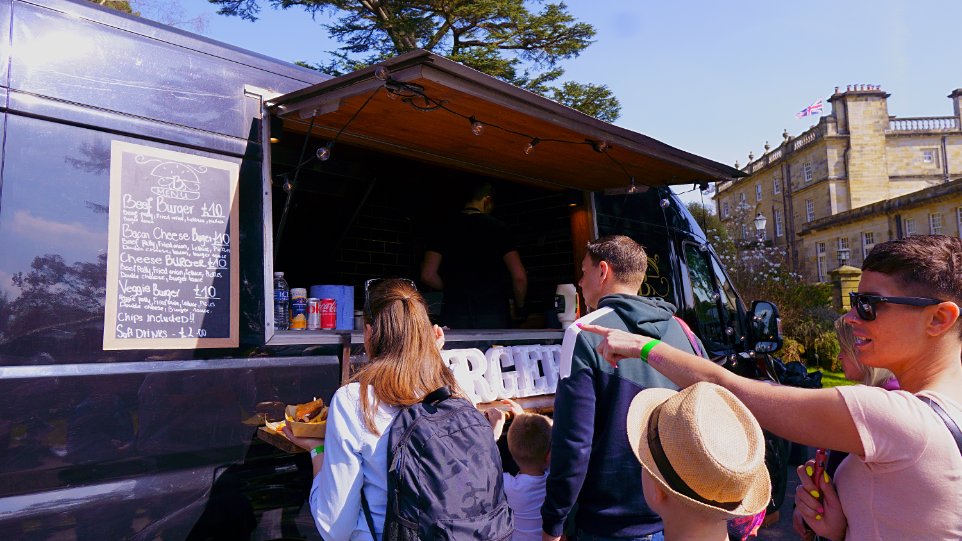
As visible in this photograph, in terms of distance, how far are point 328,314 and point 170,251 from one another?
1.07m

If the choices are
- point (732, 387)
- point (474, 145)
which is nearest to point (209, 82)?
point (474, 145)

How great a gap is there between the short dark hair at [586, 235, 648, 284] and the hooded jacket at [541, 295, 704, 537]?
31 centimetres

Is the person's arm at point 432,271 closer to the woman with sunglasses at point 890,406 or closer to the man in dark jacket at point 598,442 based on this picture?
the man in dark jacket at point 598,442

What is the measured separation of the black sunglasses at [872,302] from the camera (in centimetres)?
166

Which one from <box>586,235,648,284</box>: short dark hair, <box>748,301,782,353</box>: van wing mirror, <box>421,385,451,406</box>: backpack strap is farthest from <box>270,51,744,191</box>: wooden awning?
<box>421,385,451,406</box>: backpack strap

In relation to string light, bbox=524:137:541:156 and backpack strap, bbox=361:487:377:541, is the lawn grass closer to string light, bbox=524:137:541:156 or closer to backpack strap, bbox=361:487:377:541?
string light, bbox=524:137:541:156

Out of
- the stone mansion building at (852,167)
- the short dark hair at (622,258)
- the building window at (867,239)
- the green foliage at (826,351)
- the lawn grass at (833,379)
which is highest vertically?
the stone mansion building at (852,167)

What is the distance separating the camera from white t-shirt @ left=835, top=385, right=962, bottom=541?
1481 millimetres

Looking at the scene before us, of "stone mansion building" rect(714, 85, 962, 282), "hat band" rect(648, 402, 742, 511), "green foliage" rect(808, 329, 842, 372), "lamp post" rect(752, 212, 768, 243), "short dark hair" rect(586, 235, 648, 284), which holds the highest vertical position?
"stone mansion building" rect(714, 85, 962, 282)

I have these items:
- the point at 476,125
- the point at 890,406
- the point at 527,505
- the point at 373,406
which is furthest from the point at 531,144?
the point at 890,406

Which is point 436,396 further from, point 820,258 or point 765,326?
point 820,258

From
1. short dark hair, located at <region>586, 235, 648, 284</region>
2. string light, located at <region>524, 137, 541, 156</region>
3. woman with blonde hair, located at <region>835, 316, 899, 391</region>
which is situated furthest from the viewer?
string light, located at <region>524, 137, 541, 156</region>

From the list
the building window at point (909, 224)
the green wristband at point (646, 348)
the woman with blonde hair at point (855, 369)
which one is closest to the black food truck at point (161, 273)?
the green wristband at point (646, 348)

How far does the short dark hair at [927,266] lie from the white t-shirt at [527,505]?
1768 mm
